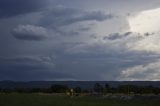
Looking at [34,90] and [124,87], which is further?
[34,90]

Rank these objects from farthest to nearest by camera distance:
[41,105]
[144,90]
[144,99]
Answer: [144,90] < [144,99] < [41,105]

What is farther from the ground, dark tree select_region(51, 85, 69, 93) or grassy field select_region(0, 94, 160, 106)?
dark tree select_region(51, 85, 69, 93)

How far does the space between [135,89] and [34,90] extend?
38.5m

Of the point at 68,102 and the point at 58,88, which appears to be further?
the point at 58,88

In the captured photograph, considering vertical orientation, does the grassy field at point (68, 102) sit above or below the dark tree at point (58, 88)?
below

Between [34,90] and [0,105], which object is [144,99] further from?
[34,90]

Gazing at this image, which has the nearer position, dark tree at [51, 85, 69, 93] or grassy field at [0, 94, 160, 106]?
grassy field at [0, 94, 160, 106]

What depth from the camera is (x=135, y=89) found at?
111625mm

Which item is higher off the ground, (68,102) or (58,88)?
(58,88)

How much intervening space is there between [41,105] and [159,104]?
1759 cm

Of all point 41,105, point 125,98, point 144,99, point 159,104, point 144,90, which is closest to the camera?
point 41,105

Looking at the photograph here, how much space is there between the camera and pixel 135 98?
228ft

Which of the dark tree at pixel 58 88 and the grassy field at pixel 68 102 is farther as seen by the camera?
the dark tree at pixel 58 88

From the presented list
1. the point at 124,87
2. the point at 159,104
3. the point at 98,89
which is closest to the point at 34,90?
the point at 98,89
